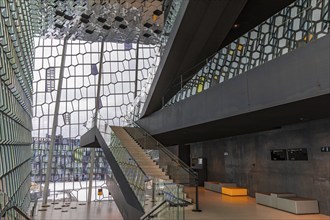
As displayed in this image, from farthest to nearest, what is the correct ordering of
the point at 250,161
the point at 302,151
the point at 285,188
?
the point at 250,161 < the point at 285,188 < the point at 302,151

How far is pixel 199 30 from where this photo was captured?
1023 centimetres

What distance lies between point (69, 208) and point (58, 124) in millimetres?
7007

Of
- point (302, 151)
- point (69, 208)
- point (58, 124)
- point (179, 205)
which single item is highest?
point (58, 124)

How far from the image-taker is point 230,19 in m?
10.1

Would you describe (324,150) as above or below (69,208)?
above

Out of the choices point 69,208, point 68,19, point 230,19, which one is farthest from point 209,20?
point 69,208

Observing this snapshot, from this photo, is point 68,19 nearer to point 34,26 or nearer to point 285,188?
point 34,26

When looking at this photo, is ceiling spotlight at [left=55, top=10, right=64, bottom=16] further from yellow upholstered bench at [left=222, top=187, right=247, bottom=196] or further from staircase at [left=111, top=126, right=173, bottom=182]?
yellow upholstered bench at [left=222, top=187, right=247, bottom=196]

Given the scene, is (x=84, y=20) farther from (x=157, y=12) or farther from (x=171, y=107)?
(x=171, y=107)

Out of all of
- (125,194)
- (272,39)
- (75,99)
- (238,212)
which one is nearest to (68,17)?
(75,99)

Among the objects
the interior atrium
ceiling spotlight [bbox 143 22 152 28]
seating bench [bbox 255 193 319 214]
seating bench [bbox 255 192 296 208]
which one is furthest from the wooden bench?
ceiling spotlight [bbox 143 22 152 28]

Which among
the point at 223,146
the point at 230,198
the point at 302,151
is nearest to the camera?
the point at 302,151

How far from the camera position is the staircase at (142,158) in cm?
1157

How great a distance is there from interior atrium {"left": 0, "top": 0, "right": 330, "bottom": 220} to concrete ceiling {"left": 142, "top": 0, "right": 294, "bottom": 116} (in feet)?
0.19
